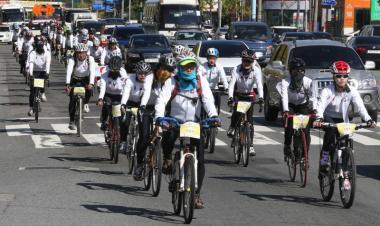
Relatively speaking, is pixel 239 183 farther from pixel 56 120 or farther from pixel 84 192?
pixel 56 120

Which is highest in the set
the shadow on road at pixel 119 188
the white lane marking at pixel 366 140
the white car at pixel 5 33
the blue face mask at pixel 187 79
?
the blue face mask at pixel 187 79

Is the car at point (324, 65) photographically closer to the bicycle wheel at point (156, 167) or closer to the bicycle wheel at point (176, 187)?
the bicycle wheel at point (156, 167)

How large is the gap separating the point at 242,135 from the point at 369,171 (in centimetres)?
211

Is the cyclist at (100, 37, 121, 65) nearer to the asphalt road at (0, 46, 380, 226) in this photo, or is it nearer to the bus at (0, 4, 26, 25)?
the asphalt road at (0, 46, 380, 226)

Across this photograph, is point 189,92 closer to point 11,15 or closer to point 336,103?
point 336,103

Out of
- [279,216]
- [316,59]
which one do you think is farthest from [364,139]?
[279,216]

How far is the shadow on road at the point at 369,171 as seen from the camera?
630 inches

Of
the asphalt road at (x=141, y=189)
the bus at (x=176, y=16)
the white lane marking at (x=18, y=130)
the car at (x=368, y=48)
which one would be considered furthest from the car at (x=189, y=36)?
the asphalt road at (x=141, y=189)

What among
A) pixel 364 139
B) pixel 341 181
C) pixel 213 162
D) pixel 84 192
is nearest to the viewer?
pixel 341 181

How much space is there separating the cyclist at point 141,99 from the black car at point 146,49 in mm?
21158

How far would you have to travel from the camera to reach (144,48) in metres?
40.3

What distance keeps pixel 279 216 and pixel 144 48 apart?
28397 millimetres

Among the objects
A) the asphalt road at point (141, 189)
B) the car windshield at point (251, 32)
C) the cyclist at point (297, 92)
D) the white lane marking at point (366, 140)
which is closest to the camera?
the asphalt road at point (141, 189)

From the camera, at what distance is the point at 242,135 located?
17.4 m
